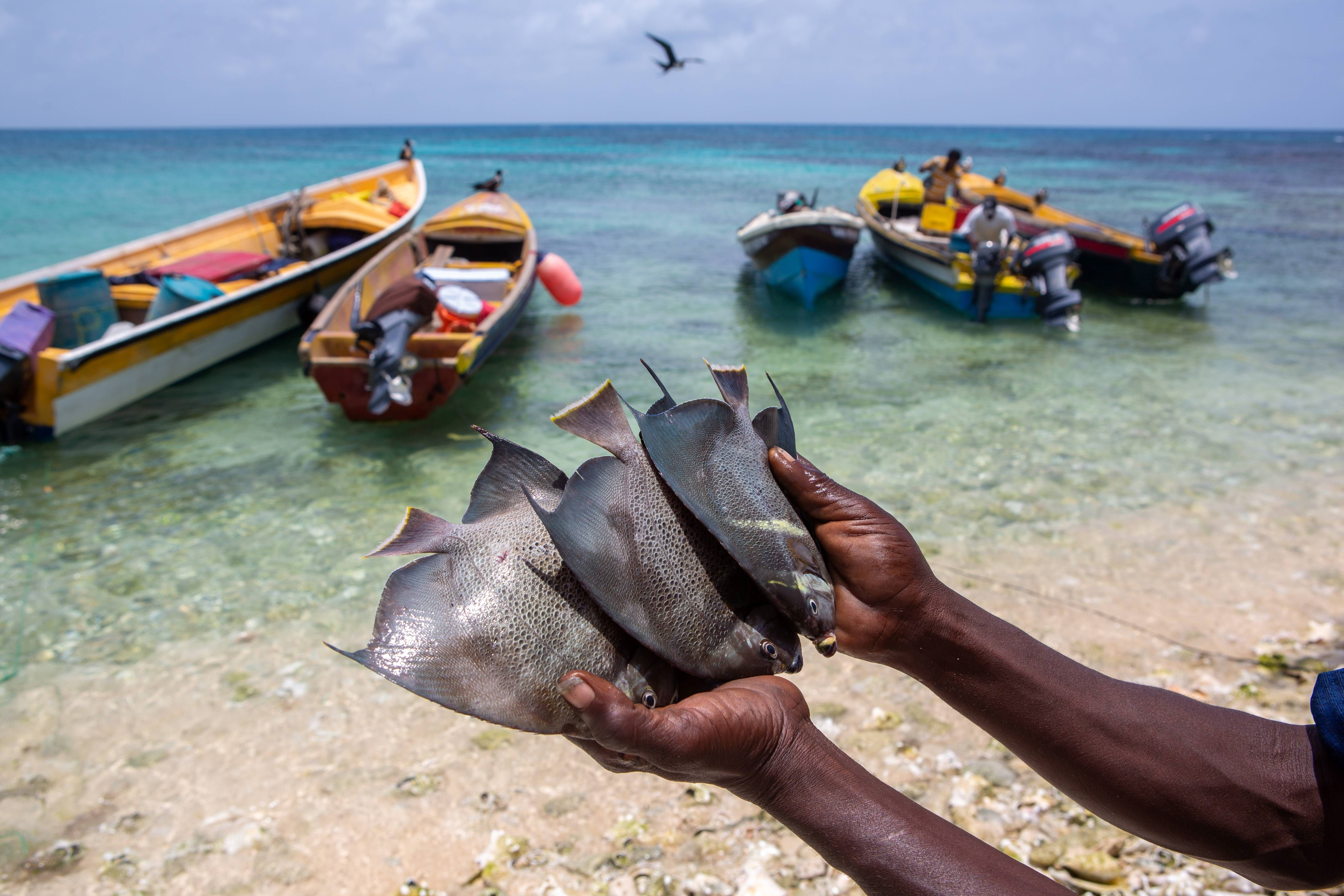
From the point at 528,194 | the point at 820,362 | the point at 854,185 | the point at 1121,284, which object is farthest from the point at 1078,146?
the point at 820,362

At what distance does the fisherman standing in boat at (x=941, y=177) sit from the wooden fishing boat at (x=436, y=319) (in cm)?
879

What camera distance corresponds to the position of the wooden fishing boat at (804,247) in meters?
13.8

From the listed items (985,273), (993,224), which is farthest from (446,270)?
(993,224)

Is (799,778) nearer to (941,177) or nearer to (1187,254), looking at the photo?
(1187,254)

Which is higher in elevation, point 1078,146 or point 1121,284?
point 1078,146

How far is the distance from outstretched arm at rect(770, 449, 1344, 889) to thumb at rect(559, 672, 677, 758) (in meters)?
0.70

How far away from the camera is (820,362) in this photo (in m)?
11.2

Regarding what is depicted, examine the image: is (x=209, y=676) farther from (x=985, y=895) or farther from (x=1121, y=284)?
(x=1121, y=284)

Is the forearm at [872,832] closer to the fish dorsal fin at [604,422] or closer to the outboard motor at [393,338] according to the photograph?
the fish dorsal fin at [604,422]

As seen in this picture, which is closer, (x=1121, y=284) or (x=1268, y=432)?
(x=1268, y=432)

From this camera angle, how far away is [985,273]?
12.6 m

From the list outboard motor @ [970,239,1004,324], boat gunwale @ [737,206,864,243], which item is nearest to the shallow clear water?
outboard motor @ [970,239,1004,324]

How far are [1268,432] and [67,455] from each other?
12.1 meters

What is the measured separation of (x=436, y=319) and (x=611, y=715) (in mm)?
8671
